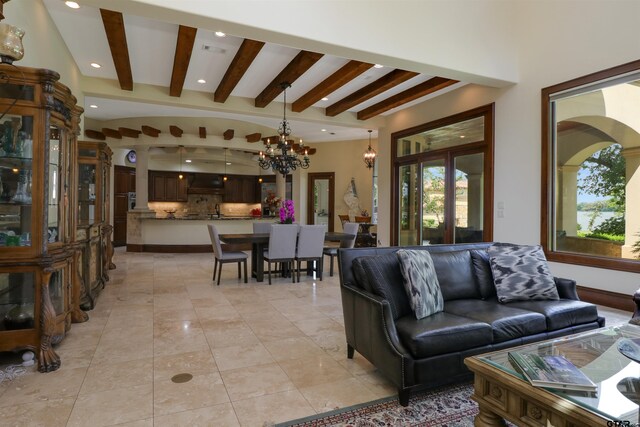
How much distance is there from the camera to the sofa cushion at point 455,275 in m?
2.92

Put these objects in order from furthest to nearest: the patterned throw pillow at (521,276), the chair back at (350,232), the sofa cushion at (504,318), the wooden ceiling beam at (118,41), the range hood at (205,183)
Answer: the range hood at (205,183) → the chair back at (350,232) → the wooden ceiling beam at (118,41) → the patterned throw pillow at (521,276) → the sofa cushion at (504,318)

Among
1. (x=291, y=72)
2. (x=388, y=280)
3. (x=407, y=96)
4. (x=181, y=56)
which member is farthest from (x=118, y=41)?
(x=407, y=96)

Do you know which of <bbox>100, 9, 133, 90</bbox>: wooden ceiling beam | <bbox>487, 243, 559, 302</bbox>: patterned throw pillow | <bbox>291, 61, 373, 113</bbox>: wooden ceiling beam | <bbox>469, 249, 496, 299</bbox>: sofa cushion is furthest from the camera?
<bbox>291, 61, 373, 113</bbox>: wooden ceiling beam

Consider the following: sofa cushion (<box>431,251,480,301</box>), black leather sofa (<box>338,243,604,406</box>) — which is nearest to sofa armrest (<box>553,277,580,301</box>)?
black leather sofa (<box>338,243,604,406</box>)

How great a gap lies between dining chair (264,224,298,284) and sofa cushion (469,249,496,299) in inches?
120

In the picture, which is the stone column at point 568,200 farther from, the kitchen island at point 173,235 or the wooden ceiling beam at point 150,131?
the wooden ceiling beam at point 150,131

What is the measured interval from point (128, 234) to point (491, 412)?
32.2 feet

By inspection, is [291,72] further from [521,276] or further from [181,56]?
[521,276]

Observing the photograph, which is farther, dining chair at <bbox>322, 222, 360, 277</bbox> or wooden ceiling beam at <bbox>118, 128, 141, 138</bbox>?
wooden ceiling beam at <bbox>118, 128, 141, 138</bbox>

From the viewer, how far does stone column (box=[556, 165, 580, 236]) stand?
448 cm

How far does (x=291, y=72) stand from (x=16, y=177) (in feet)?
11.9

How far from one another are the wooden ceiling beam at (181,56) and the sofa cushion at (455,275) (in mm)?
3646

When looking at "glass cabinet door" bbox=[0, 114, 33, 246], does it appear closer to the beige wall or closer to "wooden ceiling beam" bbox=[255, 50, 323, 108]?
"wooden ceiling beam" bbox=[255, 50, 323, 108]

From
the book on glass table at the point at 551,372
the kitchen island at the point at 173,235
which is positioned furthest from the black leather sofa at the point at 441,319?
the kitchen island at the point at 173,235
